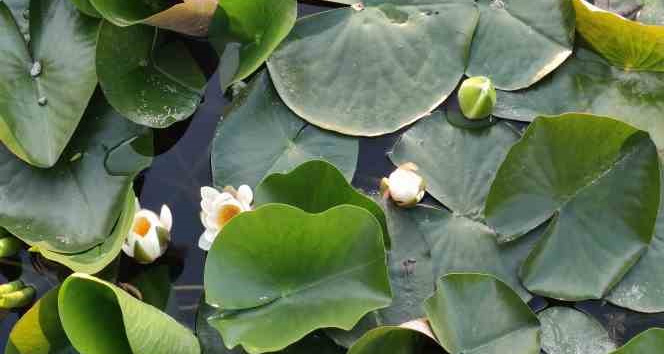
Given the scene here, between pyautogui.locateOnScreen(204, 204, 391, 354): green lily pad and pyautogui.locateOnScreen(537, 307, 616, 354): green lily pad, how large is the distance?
450 mm

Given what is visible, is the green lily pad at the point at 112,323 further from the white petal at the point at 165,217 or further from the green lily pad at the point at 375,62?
the green lily pad at the point at 375,62

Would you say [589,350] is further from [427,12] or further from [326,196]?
[427,12]

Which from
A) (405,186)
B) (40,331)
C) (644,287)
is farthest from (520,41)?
(40,331)

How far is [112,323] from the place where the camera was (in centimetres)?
170

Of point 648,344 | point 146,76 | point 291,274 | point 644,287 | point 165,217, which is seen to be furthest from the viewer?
point 146,76

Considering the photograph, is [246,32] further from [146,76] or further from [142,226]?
[142,226]

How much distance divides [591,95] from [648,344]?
707 millimetres

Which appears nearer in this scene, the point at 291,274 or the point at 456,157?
the point at 291,274

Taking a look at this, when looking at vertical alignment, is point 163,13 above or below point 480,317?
above

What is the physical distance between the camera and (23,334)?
1.76m

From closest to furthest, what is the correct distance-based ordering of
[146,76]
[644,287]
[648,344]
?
1. [648,344]
2. [644,287]
3. [146,76]

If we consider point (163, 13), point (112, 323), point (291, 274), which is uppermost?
point (163, 13)

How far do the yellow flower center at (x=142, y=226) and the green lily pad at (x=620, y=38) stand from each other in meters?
1.27

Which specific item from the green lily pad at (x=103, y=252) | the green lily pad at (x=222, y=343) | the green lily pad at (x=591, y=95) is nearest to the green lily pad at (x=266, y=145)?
the green lily pad at (x=103, y=252)
